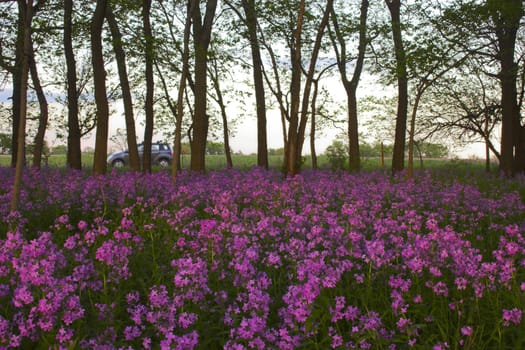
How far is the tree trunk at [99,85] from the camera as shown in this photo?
48.6 feet

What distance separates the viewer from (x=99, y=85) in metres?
15.2

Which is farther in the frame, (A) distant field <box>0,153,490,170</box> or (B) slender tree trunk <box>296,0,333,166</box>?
(A) distant field <box>0,153,490,170</box>

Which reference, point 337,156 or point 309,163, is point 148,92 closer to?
point 337,156

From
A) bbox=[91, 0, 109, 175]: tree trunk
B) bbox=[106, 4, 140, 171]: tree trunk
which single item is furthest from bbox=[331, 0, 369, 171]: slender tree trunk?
bbox=[91, 0, 109, 175]: tree trunk

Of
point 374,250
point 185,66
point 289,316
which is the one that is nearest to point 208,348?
point 289,316

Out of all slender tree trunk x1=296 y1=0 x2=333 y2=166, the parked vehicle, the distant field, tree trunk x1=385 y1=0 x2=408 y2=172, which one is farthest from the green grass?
tree trunk x1=385 y1=0 x2=408 y2=172

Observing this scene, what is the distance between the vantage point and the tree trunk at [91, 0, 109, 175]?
14820mm

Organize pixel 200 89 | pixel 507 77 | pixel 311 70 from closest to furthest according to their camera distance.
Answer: pixel 200 89, pixel 311 70, pixel 507 77

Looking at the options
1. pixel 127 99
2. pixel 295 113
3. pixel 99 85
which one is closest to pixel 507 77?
pixel 295 113

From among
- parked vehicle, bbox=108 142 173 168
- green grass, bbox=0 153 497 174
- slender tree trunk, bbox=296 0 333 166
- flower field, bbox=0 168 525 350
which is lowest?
flower field, bbox=0 168 525 350

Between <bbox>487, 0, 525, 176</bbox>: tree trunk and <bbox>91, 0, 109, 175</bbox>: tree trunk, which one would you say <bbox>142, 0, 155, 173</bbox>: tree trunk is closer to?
<bbox>91, 0, 109, 175</bbox>: tree trunk

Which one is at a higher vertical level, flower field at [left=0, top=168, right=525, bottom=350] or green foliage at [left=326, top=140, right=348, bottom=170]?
green foliage at [left=326, top=140, right=348, bottom=170]

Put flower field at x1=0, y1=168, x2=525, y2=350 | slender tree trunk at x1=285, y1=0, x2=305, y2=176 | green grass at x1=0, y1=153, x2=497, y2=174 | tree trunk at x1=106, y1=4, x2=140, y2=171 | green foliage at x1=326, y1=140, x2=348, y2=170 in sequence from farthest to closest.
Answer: green grass at x1=0, y1=153, x2=497, y2=174 < green foliage at x1=326, y1=140, x2=348, y2=170 < tree trunk at x1=106, y1=4, x2=140, y2=171 < slender tree trunk at x1=285, y1=0, x2=305, y2=176 < flower field at x1=0, y1=168, x2=525, y2=350

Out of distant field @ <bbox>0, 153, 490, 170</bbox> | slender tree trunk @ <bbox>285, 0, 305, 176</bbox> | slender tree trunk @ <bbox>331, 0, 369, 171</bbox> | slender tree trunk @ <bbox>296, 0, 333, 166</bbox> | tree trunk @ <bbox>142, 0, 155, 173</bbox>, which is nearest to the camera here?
slender tree trunk @ <bbox>285, 0, 305, 176</bbox>
